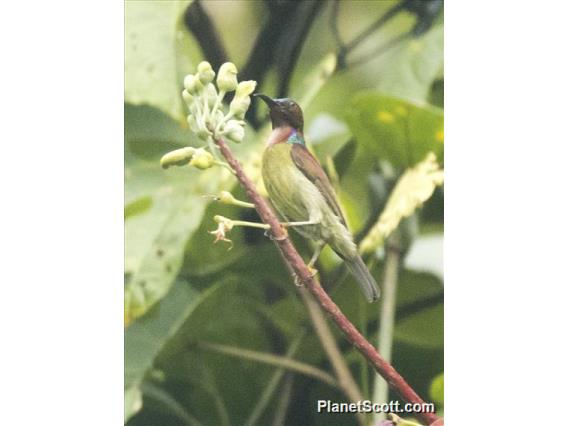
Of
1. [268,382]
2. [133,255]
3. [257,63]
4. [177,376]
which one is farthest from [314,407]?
[257,63]

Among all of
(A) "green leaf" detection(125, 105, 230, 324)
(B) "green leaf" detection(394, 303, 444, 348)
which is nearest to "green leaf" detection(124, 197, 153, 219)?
(A) "green leaf" detection(125, 105, 230, 324)

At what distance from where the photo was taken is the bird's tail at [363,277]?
4.60 ft

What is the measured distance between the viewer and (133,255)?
4.58 feet

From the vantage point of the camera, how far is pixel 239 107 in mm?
1352

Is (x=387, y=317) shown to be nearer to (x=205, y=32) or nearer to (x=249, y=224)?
(x=249, y=224)

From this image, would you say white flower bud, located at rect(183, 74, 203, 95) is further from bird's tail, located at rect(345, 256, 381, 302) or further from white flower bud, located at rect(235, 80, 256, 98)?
bird's tail, located at rect(345, 256, 381, 302)

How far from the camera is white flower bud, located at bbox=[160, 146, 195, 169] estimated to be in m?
1.35

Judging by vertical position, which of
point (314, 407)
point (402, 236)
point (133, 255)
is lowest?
point (314, 407)

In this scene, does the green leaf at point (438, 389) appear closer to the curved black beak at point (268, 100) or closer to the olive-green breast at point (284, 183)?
the olive-green breast at point (284, 183)

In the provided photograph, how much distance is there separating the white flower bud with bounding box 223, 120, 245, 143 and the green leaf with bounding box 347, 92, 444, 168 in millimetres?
151

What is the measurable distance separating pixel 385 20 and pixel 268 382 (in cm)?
49

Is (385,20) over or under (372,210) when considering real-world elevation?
over

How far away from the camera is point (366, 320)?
4.62ft

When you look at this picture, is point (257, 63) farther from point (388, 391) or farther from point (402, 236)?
point (388, 391)
